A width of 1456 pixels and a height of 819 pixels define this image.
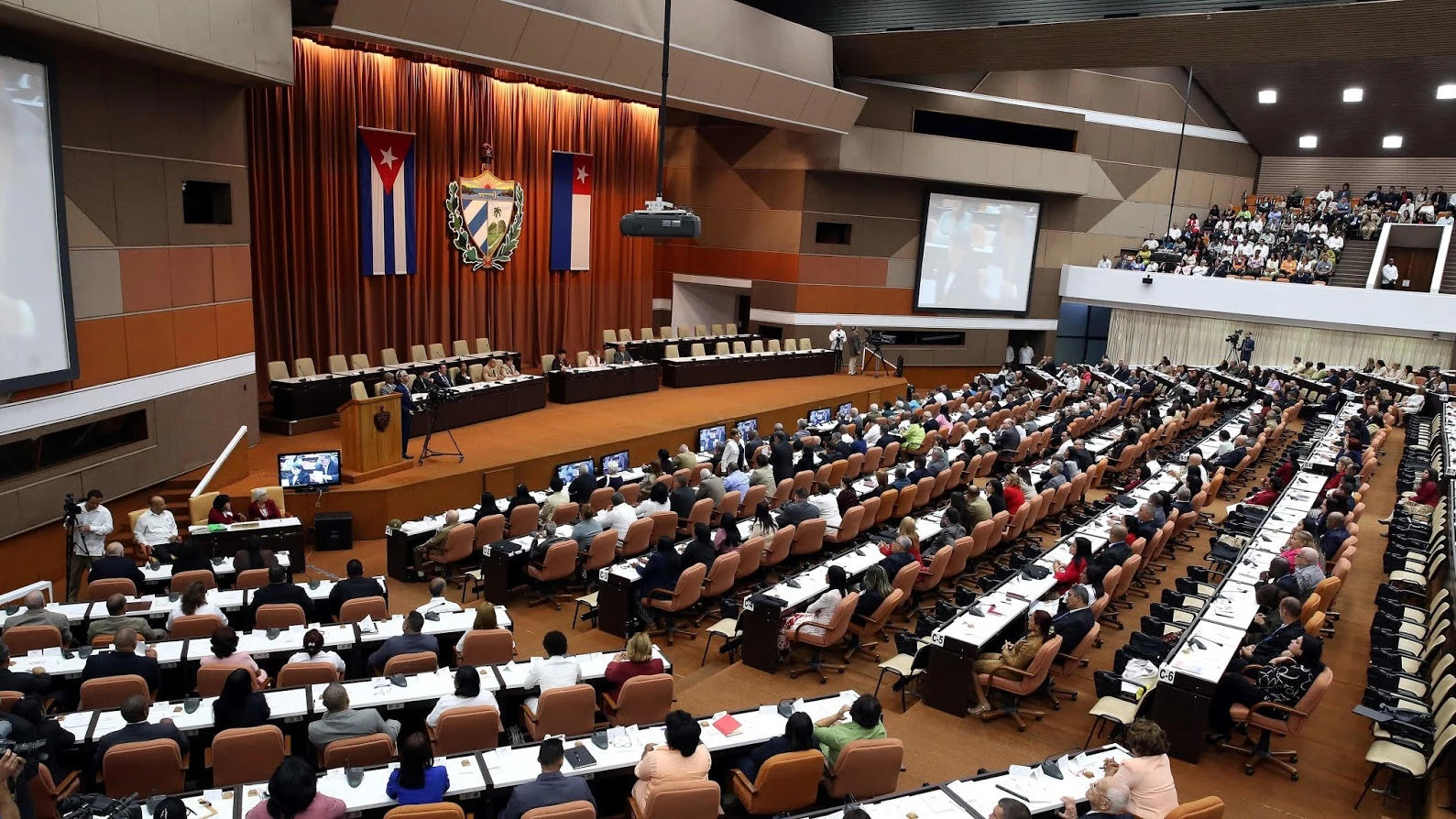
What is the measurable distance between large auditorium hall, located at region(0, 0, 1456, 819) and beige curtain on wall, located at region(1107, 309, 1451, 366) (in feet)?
0.44

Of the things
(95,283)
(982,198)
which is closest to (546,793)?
(95,283)

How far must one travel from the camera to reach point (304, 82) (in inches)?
631

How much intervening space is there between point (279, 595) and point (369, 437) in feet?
15.8

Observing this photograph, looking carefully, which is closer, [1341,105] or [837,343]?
[837,343]

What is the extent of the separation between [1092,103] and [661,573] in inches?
916

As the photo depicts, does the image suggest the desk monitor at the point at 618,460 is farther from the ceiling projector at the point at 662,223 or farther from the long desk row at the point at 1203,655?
the long desk row at the point at 1203,655

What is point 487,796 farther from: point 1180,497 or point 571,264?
point 571,264

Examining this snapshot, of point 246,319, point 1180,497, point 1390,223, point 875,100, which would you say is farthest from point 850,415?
point 1390,223

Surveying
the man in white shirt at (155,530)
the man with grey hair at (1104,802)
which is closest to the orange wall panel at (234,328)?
the man in white shirt at (155,530)

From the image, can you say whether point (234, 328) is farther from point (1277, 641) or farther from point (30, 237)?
point (1277, 641)

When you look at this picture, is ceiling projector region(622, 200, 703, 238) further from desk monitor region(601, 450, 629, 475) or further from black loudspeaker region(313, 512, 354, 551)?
black loudspeaker region(313, 512, 354, 551)

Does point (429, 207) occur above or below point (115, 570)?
above

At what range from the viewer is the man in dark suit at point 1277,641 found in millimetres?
7348

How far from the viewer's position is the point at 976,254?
25984 millimetres
